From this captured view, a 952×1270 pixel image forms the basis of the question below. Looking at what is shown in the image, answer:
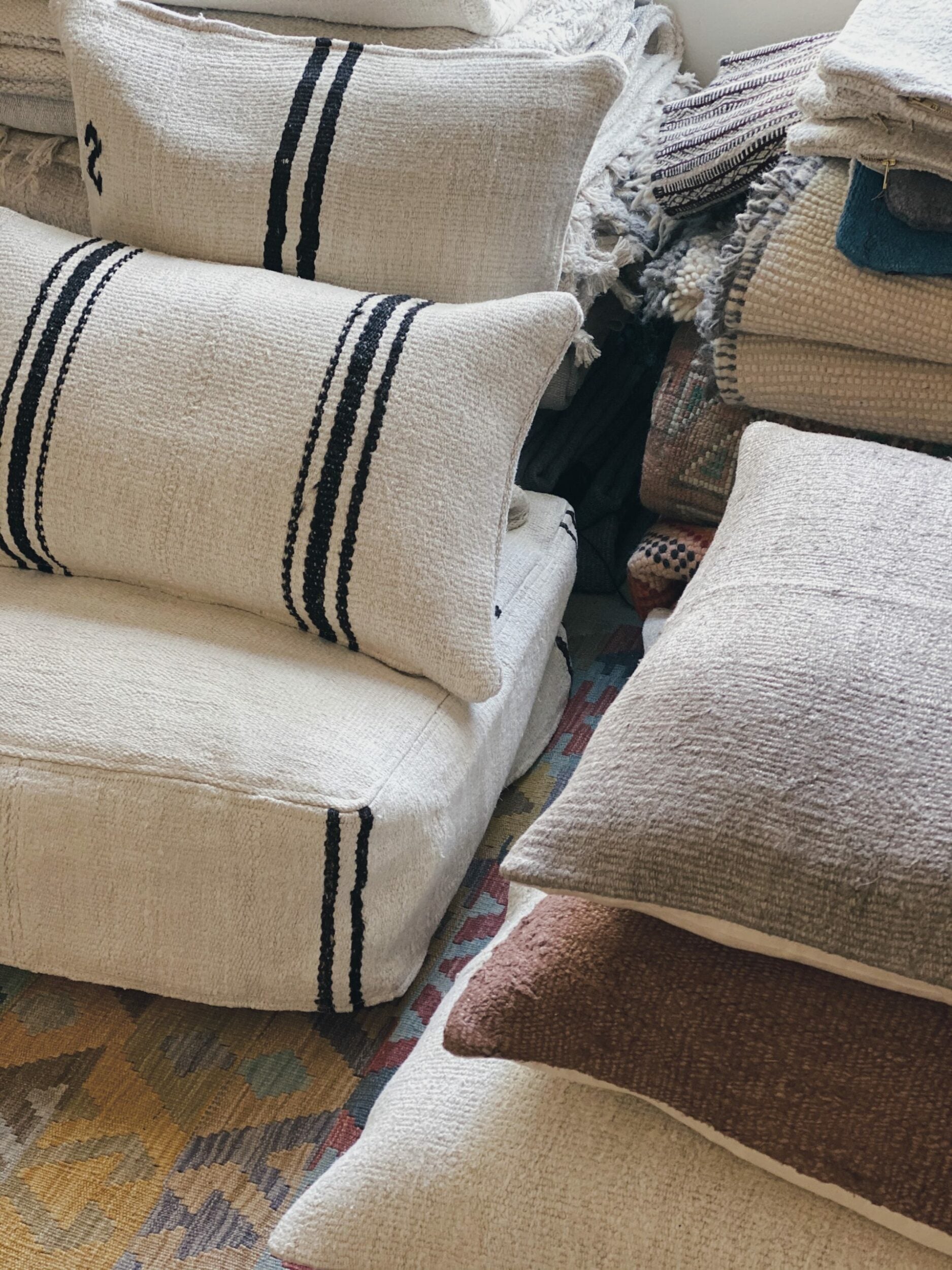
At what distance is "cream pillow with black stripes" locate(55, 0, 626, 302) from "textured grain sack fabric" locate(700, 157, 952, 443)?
0.16 m

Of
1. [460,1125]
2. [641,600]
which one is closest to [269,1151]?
[460,1125]

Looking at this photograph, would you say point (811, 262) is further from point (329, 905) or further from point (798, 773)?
point (329, 905)

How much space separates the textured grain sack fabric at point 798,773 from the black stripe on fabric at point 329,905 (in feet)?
0.65

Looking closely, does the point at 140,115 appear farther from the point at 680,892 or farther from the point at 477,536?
the point at 680,892

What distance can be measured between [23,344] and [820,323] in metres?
0.65

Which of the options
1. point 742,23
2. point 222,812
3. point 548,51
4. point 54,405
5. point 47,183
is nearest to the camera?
point 222,812

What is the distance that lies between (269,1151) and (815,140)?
0.88 meters

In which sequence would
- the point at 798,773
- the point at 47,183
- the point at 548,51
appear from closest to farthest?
the point at 798,773 → the point at 548,51 → the point at 47,183

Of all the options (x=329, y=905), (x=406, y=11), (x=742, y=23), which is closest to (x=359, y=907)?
(x=329, y=905)

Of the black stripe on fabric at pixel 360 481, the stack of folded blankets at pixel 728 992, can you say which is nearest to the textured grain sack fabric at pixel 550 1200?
the stack of folded blankets at pixel 728 992

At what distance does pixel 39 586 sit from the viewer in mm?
1020

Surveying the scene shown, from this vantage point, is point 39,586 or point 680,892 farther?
point 39,586

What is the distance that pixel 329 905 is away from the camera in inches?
34.2

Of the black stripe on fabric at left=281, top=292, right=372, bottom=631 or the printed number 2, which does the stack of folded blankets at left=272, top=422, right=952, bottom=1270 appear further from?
the printed number 2
